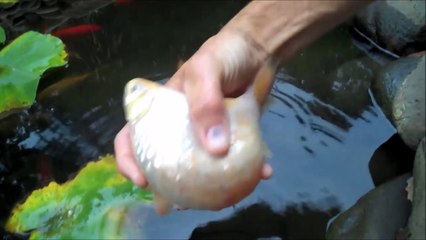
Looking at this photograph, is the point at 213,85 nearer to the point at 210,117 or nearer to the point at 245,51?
the point at 210,117

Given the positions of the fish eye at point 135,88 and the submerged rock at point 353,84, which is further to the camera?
the submerged rock at point 353,84

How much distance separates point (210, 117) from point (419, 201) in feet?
2.82

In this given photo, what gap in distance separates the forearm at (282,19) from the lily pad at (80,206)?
939mm

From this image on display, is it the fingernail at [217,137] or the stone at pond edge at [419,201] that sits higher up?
the fingernail at [217,137]

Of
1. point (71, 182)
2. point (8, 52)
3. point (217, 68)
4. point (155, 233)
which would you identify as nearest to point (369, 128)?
point (155, 233)

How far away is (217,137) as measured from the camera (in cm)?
132

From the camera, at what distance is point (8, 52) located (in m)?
2.96

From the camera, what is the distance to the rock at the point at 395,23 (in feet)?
9.86

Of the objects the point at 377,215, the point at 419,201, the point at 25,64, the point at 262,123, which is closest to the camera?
the point at 419,201

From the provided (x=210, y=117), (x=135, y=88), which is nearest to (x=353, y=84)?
(x=135, y=88)

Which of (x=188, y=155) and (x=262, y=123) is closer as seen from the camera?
(x=188, y=155)

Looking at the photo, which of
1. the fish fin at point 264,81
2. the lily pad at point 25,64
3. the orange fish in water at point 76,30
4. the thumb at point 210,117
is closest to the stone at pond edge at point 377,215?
the fish fin at point 264,81

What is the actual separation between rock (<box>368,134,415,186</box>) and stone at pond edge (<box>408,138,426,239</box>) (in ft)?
1.57

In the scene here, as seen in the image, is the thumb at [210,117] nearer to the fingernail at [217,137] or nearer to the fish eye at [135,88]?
the fingernail at [217,137]
